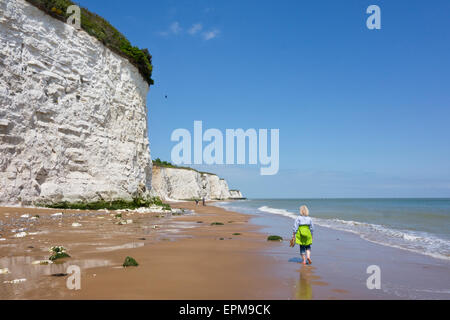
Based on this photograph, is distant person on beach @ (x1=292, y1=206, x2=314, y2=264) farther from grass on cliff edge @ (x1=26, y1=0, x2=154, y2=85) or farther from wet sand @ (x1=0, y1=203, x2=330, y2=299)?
grass on cliff edge @ (x1=26, y1=0, x2=154, y2=85)

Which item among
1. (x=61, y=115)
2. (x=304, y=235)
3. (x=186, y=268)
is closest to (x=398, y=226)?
(x=304, y=235)

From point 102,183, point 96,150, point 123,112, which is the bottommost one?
point 102,183

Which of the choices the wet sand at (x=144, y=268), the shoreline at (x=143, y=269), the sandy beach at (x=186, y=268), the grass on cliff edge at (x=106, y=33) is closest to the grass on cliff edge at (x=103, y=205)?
the wet sand at (x=144, y=268)

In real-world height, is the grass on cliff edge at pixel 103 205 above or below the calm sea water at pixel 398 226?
above

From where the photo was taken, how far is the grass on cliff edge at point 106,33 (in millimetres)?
19972

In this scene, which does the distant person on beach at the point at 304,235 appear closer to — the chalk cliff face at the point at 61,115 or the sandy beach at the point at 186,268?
the sandy beach at the point at 186,268

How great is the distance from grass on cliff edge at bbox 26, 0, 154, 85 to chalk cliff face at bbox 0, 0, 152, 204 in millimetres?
500

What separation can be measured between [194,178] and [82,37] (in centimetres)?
5926

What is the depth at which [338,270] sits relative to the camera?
20.7ft

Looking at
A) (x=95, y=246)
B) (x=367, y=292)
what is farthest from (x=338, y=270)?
(x=95, y=246)

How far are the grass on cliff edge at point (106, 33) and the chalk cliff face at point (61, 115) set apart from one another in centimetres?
50
